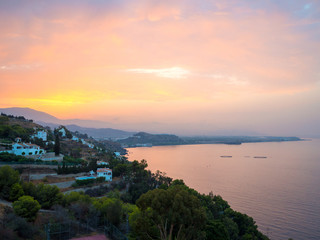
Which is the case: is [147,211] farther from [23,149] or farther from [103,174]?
[23,149]

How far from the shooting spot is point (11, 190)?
40.9 ft

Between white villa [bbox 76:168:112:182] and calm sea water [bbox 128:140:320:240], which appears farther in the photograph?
white villa [bbox 76:168:112:182]

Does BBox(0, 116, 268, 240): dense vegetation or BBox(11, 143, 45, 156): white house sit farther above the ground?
BBox(11, 143, 45, 156): white house

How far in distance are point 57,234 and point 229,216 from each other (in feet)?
39.0

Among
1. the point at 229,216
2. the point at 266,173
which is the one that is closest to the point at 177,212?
the point at 229,216

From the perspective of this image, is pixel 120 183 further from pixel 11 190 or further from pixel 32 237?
pixel 32 237

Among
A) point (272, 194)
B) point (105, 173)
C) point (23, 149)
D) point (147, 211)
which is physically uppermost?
point (23, 149)

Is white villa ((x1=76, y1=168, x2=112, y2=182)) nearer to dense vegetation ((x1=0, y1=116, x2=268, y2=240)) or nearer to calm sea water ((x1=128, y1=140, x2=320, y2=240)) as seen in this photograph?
dense vegetation ((x1=0, y1=116, x2=268, y2=240))

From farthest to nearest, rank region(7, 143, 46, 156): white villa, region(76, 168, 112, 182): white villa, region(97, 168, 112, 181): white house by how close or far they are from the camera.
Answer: region(7, 143, 46, 156): white villa < region(97, 168, 112, 181): white house < region(76, 168, 112, 182): white villa

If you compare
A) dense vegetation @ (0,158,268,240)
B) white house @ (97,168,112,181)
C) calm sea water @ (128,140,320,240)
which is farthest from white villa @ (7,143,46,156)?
calm sea water @ (128,140,320,240)

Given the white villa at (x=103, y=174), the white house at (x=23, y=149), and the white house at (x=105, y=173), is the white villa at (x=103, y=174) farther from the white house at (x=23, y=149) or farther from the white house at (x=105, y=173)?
the white house at (x=23, y=149)

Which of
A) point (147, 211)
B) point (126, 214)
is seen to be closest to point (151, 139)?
point (126, 214)

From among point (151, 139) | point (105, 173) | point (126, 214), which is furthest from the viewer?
point (151, 139)

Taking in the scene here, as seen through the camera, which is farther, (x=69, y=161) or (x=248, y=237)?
(x=69, y=161)
